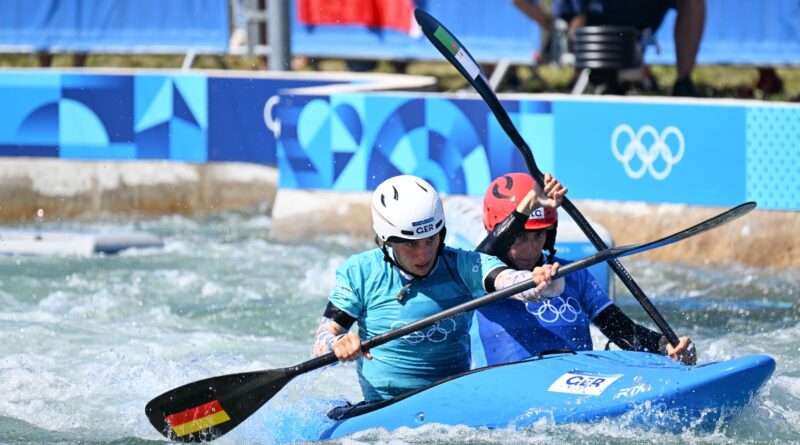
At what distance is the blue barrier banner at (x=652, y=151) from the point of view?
9.62 meters

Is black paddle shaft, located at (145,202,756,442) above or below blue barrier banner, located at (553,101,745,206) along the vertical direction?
below

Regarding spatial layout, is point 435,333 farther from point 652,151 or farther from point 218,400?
point 652,151

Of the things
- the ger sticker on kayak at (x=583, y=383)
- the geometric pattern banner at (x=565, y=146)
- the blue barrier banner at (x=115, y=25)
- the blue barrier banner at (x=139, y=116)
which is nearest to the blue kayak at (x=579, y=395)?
the ger sticker on kayak at (x=583, y=383)

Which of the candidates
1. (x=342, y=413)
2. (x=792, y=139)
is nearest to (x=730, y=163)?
Answer: (x=792, y=139)

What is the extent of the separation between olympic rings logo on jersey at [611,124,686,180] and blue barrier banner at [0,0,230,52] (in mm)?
5763

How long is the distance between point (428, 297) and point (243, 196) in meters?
6.62

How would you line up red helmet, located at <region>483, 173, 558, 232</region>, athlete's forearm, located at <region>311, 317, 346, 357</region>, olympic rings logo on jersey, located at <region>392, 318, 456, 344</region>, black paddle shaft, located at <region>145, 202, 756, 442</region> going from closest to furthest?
athlete's forearm, located at <region>311, 317, 346, 357</region>
olympic rings logo on jersey, located at <region>392, 318, 456, 344</region>
black paddle shaft, located at <region>145, 202, 756, 442</region>
red helmet, located at <region>483, 173, 558, 232</region>

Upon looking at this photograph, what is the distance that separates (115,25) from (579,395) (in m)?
10.4

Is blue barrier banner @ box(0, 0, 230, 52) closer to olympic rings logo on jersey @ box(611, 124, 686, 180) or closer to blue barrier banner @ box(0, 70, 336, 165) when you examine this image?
blue barrier banner @ box(0, 70, 336, 165)

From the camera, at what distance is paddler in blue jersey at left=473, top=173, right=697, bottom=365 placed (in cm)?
598

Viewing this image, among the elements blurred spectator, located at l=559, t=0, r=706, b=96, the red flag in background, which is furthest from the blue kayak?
the red flag in background

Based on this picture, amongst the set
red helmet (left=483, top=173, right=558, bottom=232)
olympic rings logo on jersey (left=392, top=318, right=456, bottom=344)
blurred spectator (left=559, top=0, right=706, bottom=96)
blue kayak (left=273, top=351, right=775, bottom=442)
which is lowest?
blue kayak (left=273, top=351, right=775, bottom=442)

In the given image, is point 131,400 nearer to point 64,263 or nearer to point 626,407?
point 626,407

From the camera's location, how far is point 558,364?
5703 mm
